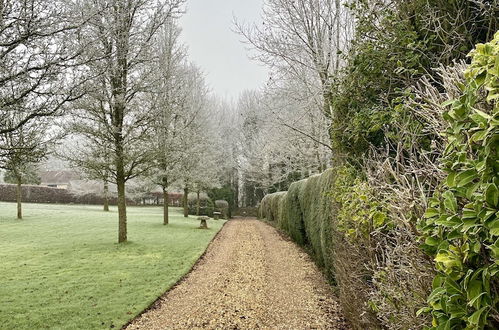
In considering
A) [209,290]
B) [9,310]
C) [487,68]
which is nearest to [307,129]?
[209,290]

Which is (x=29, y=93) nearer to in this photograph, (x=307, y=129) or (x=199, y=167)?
(x=307, y=129)

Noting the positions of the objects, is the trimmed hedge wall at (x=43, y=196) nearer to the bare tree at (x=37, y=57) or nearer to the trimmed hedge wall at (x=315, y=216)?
the trimmed hedge wall at (x=315, y=216)

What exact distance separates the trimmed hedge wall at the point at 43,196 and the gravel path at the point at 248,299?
29.7 m

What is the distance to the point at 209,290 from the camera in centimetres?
649

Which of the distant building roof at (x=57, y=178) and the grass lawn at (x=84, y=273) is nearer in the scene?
the grass lawn at (x=84, y=273)

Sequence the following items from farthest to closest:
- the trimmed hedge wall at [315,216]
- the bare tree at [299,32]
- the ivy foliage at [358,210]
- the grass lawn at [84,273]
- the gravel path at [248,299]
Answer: the bare tree at [299,32] < the trimmed hedge wall at [315,216] < the grass lawn at [84,273] < the gravel path at [248,299] < the ivy foliage at [358,210]

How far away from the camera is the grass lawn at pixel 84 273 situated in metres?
5.13

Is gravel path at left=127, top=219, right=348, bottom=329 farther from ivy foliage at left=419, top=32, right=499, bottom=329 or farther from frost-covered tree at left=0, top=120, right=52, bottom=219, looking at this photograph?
ivy foliage at left=419, top=32, right=499, bottom=329

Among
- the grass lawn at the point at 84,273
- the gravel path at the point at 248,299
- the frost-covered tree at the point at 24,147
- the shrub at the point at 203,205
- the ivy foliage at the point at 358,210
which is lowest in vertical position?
the gravel path at the point at 248,299

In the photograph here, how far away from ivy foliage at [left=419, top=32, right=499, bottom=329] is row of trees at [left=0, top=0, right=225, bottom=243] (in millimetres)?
4920

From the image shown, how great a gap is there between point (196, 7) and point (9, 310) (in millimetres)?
11253

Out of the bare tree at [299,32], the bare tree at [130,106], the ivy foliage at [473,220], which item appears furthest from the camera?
the bare tree at [130,106]

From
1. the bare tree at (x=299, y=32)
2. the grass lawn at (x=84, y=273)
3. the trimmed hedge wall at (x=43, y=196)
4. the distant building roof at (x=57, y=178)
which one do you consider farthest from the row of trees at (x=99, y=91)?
the distant building roof at (x=57, y=178)

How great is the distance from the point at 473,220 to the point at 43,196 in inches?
1607
